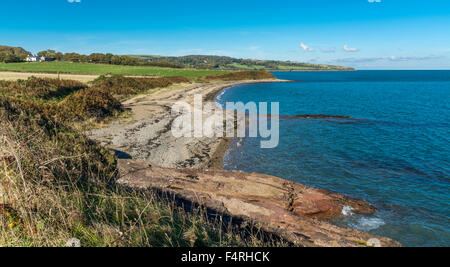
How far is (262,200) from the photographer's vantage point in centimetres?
772

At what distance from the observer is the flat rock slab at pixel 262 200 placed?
5762 mm

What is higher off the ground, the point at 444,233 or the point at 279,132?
the point at 279,132

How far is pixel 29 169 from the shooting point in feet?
13.1

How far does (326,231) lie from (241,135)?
14428 millimetres

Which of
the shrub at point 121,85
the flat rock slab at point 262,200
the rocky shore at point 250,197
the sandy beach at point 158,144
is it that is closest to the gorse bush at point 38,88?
the shrub at point 121,85

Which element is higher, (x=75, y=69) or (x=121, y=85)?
(x=75, y=69)

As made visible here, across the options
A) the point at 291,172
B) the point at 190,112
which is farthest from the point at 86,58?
the point at 291,172

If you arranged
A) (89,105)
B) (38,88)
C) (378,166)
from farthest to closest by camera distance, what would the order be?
(38,88) → (89,105) → (378,166)

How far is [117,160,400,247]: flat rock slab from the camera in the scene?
576 cm

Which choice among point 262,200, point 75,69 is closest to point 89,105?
point 262,200

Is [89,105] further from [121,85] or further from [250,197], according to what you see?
[121,85]

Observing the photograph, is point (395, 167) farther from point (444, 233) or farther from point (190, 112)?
point (190, 112)

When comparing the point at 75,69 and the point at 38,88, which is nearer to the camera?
the point at 38,88

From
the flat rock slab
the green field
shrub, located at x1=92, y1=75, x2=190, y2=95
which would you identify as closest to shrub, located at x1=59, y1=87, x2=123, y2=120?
shrub, located at x1=92, y1=75, x2=190, y2=95
